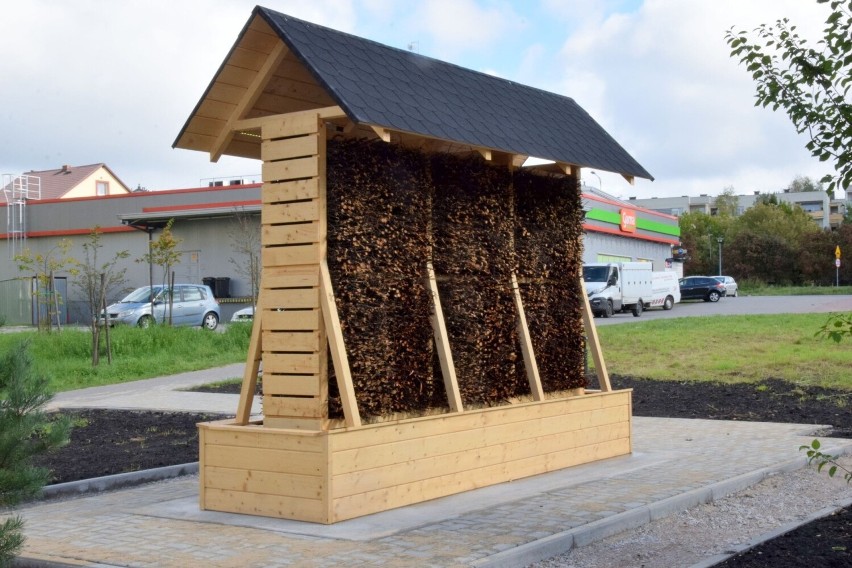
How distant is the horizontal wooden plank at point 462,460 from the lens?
25.7 ft

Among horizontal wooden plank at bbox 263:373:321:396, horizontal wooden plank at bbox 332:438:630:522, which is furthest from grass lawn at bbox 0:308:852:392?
horizontal wooden plank at bbox 263:373:321:396

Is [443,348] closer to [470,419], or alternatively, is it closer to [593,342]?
[470,419]

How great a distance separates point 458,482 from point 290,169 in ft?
9.93

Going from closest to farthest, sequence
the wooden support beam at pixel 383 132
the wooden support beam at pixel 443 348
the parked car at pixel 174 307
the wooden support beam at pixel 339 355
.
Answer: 1. the wooden support beam at pixel 383 132
2. the wooden support beam at pixel 339 355
3. the wooden support beam at pixel 443 348
4. the parked car at pixel 174 307

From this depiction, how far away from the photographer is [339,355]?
25.7 ft

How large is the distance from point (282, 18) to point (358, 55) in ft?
2.64

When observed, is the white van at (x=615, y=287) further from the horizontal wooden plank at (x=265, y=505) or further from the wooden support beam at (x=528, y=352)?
the horizontal wooden plank at (x=265, y=505)

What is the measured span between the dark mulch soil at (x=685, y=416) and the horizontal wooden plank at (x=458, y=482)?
2.73 m

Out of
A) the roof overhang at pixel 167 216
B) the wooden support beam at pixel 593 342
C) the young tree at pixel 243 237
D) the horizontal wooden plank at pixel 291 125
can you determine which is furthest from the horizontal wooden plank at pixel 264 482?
the roof overhang at pixel 167 216

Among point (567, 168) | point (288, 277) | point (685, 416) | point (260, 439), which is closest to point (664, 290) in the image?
point (685, 416)

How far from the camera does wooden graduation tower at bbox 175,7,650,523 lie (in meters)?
7.81

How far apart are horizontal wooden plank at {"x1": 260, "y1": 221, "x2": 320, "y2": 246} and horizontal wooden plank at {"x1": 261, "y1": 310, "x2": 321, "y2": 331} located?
0.56m

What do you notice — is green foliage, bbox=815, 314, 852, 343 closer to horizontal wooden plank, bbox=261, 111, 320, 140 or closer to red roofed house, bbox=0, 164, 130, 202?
horizontal wooden plank, bbox=261, 111, 320, 140

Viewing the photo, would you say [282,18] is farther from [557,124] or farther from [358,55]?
[557,124]
